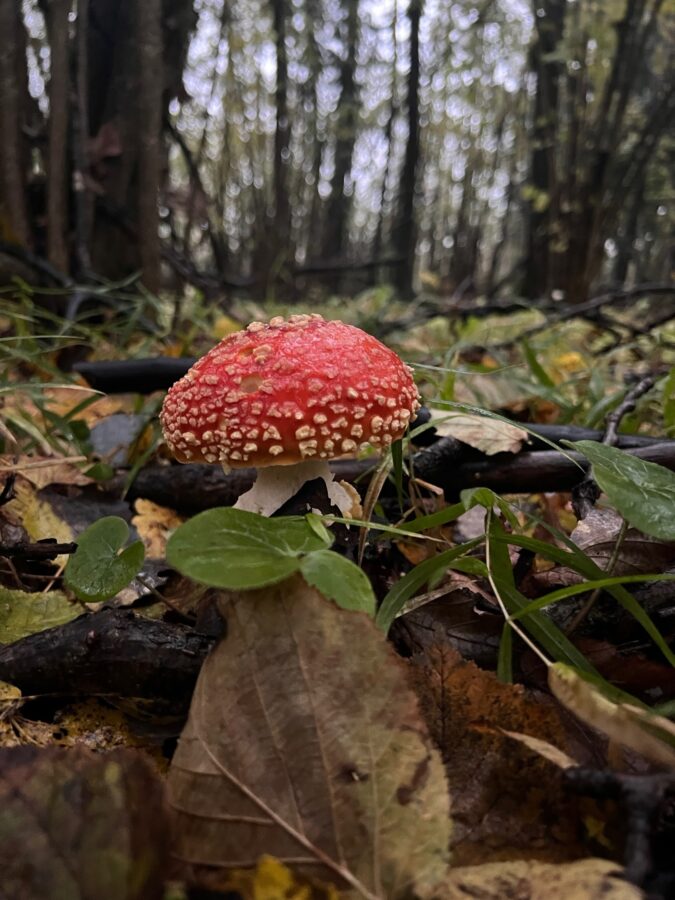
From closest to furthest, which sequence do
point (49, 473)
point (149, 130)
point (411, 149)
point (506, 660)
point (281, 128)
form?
point (506, 660)
point (49, 473)
point (149, 130)
point (281, 128)
point (411, 149)

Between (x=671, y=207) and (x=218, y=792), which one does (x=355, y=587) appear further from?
(x=671, y=207)

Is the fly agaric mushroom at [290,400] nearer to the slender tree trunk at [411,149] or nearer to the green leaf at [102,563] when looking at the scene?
the green leaf at [102,563]

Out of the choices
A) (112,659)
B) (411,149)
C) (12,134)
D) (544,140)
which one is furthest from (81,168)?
(411,149)

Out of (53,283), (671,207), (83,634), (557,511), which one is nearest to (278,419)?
(83,634)

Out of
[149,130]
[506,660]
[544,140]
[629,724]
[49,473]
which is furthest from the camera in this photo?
[544,140]

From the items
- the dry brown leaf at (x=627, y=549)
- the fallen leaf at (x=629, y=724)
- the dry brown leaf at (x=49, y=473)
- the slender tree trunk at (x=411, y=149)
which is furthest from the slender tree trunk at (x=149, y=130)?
the slender tree trunk at (x=411, y=149)

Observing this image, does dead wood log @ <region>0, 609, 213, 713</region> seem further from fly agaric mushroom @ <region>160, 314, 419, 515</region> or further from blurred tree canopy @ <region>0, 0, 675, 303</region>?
blurred tree canopy @ <region>0, 0, 675, 303</region>

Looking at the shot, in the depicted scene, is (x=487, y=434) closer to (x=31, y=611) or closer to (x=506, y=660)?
(x=506, y=660)
